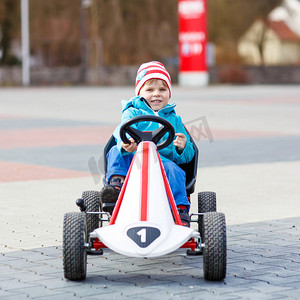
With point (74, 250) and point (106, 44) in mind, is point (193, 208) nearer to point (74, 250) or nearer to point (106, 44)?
point (74, 250)

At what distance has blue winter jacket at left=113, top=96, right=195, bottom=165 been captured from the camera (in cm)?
525

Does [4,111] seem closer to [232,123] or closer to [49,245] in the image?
[232,123]

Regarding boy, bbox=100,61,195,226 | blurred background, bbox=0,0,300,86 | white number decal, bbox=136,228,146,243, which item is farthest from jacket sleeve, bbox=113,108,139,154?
blurred background, bbox=0,0,300,86

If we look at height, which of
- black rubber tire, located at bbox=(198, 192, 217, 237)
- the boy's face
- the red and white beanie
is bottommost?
black rubber tire, located at bbox=(198, 192, 217, 237)

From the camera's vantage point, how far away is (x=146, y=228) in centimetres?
451

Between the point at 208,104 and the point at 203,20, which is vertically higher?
the point at 203,20

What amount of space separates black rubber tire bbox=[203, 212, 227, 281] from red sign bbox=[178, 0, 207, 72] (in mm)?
38540

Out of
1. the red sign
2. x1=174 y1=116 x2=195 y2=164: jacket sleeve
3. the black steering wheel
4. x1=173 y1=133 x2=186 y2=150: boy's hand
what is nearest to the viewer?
the black steering wheel

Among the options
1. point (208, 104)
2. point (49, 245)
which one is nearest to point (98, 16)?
point (208, 104)

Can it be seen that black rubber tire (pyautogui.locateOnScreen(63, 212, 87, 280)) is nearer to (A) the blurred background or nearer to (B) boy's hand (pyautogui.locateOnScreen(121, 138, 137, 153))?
(B) boy's hand (pyautogui.locateOnScreen(121, 138, 137, 153))

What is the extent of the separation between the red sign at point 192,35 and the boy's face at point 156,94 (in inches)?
1484

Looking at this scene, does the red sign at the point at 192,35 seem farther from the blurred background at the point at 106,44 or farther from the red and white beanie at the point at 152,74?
the red and white beanie at the point at 152,74

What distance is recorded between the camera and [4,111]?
71.6ft

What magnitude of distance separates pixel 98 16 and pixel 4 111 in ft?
93.6
